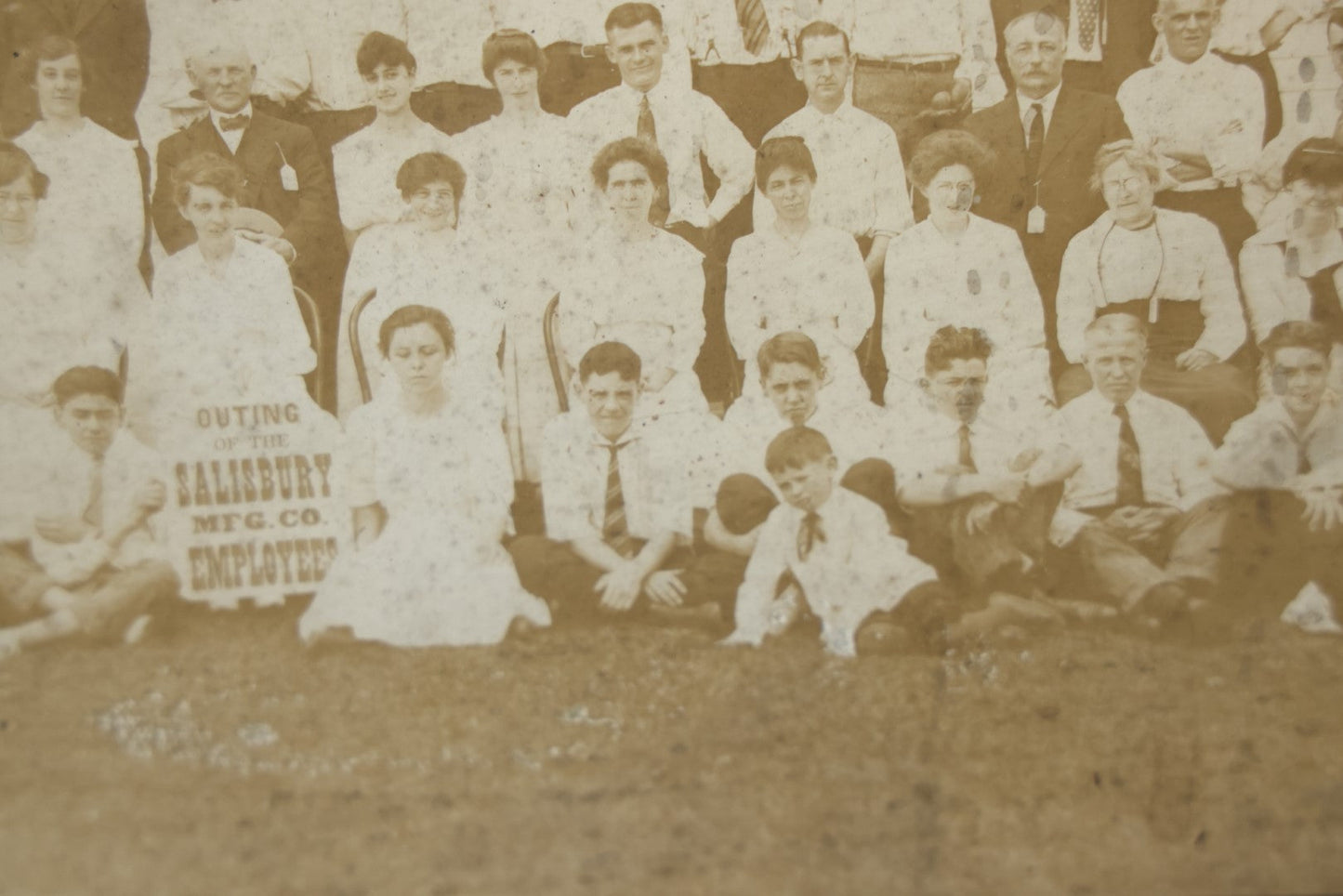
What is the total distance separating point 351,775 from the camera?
9.53 feet

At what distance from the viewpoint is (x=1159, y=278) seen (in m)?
3.19

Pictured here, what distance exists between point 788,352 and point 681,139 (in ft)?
2.24

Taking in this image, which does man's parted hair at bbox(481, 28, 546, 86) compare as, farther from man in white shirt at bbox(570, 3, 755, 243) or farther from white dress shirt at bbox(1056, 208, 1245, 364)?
white dress shirt at bbox(1056, 208, 1245, 364)

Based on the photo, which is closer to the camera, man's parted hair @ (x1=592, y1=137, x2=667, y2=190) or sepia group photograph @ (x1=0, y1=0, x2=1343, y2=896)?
sepia group photograph @ (x1=0, y1=0, x2=1343, y2=896)

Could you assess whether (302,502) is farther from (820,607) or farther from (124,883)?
(820,607)

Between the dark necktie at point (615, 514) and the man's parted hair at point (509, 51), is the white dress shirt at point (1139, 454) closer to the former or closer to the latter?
the dark necktie at point (615, 514)

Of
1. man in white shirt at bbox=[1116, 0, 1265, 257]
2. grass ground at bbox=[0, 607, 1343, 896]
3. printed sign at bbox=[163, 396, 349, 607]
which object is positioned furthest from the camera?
man in white shirt at bbox=[1116, 0, 1265, 257]

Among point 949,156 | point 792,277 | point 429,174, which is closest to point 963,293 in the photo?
point 949,156

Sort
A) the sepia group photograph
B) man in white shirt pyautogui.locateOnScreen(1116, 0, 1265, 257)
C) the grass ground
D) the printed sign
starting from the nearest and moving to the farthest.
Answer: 1. the grass ground
2. the sepia group photograph
3. the printed sign
4. man in white shirt pyautogui.locateOnScreen(1116, 0, 1265, 257)

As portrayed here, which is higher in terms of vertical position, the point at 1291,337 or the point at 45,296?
the point at 45,296

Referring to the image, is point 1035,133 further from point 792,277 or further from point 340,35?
point 340,35

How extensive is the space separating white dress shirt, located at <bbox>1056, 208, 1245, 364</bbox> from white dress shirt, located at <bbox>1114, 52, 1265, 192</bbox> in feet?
0.51

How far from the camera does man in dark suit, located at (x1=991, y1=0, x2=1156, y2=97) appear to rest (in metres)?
3.17

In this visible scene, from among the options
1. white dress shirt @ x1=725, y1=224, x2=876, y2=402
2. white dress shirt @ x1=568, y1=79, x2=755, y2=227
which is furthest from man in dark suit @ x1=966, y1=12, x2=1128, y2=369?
white dress shirt @ x1=568, y1=79, x2=755, y2=227
